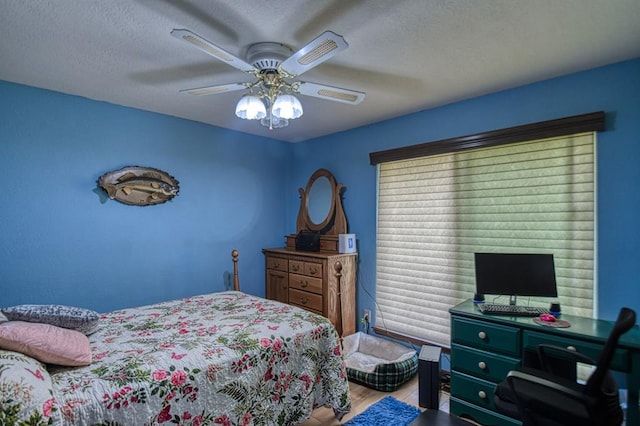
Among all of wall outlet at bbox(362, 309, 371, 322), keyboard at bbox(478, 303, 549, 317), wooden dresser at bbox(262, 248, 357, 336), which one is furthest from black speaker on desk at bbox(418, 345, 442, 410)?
wall outlet at bbox(362, 309, 371, 322)

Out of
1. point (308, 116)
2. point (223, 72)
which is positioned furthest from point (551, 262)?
point (223, 72)

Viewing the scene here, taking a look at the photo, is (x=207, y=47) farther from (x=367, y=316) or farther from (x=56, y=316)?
(x=367, y=316)

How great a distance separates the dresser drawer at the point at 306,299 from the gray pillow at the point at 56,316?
6.17ft

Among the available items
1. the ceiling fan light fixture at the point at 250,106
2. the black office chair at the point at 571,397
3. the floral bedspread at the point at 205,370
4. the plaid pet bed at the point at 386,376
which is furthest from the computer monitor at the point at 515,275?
the ceiling fan light fixture at the point at 250,106

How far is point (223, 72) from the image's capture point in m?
2.25

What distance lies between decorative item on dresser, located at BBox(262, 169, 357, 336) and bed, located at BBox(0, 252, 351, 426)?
2.79 ft

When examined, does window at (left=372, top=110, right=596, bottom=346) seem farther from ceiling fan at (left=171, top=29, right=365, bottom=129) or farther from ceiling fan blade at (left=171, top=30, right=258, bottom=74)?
ceiling fan blade at (left=171, top=30, right=258, bottom=74)

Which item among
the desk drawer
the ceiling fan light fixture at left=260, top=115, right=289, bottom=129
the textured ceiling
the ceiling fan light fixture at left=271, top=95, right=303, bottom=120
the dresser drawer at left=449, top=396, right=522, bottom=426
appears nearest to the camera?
the textured ceiling

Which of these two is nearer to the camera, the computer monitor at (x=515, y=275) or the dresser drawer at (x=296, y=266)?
the computer monitor at (x=515, y=275)

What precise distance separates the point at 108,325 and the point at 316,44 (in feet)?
6.62

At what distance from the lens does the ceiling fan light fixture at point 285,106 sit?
1.92 m

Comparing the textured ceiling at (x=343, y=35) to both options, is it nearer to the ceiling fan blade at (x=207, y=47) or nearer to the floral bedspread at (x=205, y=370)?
the ceiling fan blade at (x=207, y=47)

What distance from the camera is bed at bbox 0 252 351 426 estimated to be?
1199 millimetres

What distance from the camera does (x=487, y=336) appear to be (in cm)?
210
